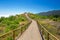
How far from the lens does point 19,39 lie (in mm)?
17016

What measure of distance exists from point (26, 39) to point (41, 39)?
1.54 m

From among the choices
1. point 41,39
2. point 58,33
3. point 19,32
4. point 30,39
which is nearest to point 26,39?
point 30,39

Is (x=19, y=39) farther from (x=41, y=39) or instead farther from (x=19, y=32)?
(x=19, y=32)

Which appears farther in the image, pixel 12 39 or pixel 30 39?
pixel 30 39

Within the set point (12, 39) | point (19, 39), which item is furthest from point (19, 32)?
point (12, 39)

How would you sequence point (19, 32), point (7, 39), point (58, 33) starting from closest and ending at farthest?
point (7, 39)
point (19, 32)
point (58, 33)

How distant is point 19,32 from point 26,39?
4.52m

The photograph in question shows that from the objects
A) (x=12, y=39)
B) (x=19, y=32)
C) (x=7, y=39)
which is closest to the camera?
(x=12, y=39)

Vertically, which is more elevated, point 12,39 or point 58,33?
point 12,39

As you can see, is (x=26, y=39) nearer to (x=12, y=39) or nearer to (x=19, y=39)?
(x=19, y=39)

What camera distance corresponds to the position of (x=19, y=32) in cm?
2141

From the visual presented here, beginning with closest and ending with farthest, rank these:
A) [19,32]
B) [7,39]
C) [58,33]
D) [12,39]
Result: [12,39] → [7,39] → [19,32] → [58,33]

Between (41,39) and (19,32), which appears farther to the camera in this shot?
(19,32)

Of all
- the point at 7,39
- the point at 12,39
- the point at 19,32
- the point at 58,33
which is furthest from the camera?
the point at 58,33
